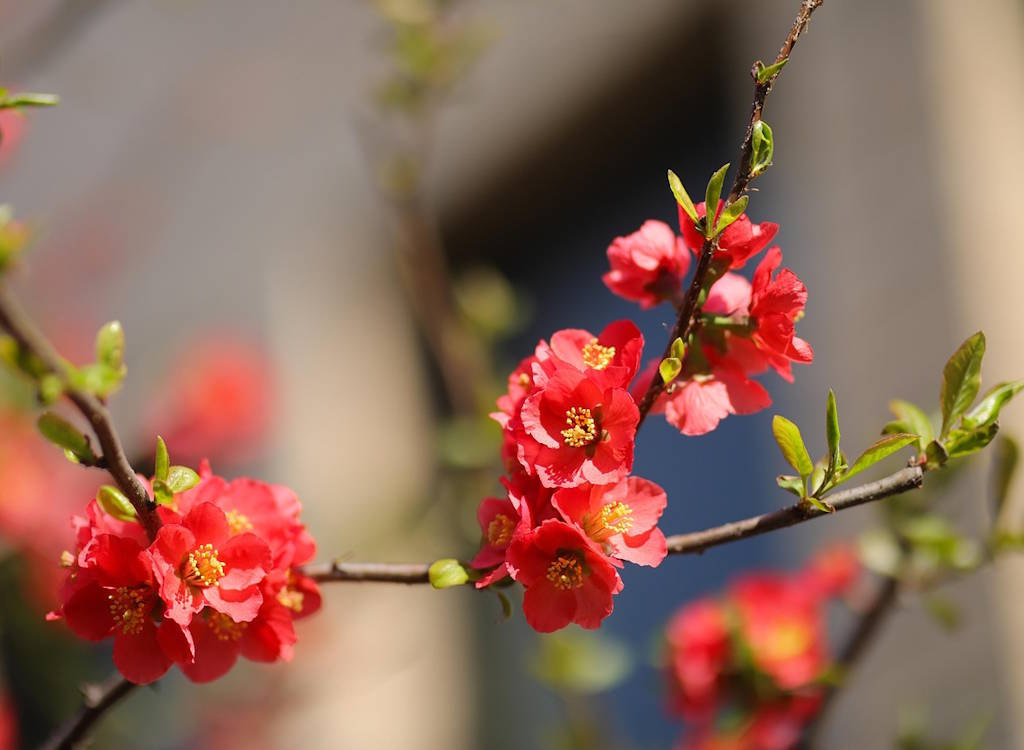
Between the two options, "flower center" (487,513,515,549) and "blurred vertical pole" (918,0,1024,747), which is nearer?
"flower center" (487,513,515,549)

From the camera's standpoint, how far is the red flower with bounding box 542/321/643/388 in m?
0.75

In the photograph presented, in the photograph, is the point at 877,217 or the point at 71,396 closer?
the point at 71,396

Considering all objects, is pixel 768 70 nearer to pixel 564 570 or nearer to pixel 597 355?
pixel 597 355

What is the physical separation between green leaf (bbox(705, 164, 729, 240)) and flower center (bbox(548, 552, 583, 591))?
8.3 inches

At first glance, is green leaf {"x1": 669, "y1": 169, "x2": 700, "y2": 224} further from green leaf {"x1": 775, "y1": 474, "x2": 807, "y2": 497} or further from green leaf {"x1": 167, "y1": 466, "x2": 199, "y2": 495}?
green leaf {"x1": 167, "y1": 466, "x2": 199, "y2": 495}

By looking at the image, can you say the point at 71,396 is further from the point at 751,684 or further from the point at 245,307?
the point at 245,307

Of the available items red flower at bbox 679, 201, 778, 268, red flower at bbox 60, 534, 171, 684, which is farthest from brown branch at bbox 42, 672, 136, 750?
red flower at bbox 679, 201, 778, 268

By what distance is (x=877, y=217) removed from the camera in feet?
7.17

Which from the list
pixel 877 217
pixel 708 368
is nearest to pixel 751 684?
pixel 708 368

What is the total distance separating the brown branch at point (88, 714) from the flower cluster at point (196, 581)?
0.17 feet

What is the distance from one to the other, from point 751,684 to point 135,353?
9.99 ft

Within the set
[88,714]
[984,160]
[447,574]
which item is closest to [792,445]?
[447,574]

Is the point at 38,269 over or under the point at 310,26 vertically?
under

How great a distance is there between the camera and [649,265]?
0.83 meters
